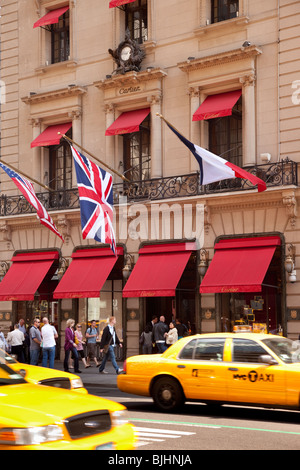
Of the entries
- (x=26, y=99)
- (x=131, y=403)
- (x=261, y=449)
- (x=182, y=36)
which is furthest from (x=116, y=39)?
(x=261, y=449)

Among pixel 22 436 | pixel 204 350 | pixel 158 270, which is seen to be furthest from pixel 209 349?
pixel 158 270

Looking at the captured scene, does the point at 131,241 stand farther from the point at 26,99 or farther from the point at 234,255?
the point at 26,99

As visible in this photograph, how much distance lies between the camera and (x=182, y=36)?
26.8 m

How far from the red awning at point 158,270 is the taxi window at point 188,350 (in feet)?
31.7

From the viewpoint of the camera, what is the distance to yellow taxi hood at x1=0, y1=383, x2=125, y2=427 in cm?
696

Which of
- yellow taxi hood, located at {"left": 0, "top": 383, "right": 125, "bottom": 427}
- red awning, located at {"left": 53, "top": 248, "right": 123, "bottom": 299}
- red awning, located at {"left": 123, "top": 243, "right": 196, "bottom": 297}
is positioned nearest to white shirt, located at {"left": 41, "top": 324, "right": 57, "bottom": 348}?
red awning, located at {"left": 123, "top": 243, "right": 196, "bottom": 297}

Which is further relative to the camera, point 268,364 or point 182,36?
point 182,36

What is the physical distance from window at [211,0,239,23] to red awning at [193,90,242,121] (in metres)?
2.89

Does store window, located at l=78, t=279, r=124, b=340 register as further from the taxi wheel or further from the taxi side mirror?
the taxi side mirror

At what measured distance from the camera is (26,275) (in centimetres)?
2945

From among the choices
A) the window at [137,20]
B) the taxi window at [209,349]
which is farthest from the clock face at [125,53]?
the taxi window at [209,349]

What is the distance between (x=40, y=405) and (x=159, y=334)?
16861mm

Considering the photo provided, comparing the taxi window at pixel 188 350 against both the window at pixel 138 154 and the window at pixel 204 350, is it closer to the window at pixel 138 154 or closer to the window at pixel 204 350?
the window at pixel 204 350

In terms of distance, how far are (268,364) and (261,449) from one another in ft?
10.9
